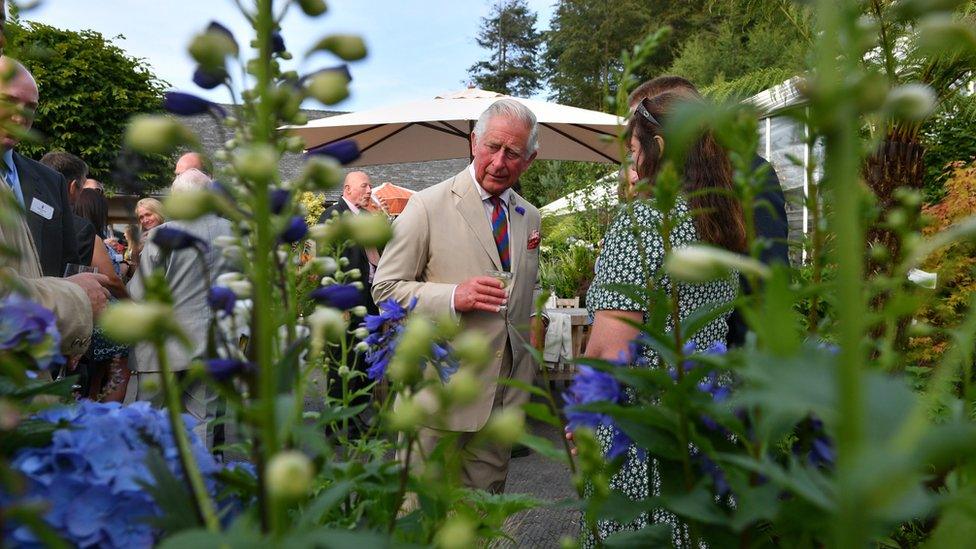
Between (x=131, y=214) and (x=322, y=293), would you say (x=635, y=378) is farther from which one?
(x=131, y=214)

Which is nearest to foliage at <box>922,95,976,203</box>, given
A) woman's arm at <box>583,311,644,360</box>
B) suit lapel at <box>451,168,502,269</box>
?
suit lapel at <box>451,168,502,269</box>

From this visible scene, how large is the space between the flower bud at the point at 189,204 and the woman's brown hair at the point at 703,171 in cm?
149

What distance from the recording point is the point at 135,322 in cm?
50

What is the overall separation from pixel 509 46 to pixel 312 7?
172ft

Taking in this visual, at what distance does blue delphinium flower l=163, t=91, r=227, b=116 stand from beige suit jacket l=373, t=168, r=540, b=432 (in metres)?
2.32

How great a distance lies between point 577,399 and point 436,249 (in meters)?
2.25

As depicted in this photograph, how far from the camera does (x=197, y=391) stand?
3816 millimetres

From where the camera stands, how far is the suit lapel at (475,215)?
11.0 feet

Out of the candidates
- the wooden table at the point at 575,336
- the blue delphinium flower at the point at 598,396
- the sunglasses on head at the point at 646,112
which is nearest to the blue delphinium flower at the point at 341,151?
the blue delphinium flower at the point at 598,396

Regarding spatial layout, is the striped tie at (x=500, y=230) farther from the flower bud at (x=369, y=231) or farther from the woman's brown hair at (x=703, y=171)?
the flower bud at (x=369, y=231)

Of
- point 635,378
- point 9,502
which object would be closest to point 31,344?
point 9,502

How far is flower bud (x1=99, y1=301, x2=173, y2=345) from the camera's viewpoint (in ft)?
1.63

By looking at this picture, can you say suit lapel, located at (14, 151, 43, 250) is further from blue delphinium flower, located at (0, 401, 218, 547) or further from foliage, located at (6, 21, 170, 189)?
foliage, located at (6, 21, 170, 189)

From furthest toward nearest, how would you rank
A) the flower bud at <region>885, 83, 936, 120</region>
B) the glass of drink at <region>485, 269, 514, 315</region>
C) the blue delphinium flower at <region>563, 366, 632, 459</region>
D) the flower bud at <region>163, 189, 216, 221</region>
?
the glass of drink at <region>485, 269, 514, 315</region>
the blue delphinium flower at <region>563, 366, 632, 459</region>
the flower bud at <region>163, 189, 216, 221</region>
the flower bud at <region>885, 83, 936, 120</region>
